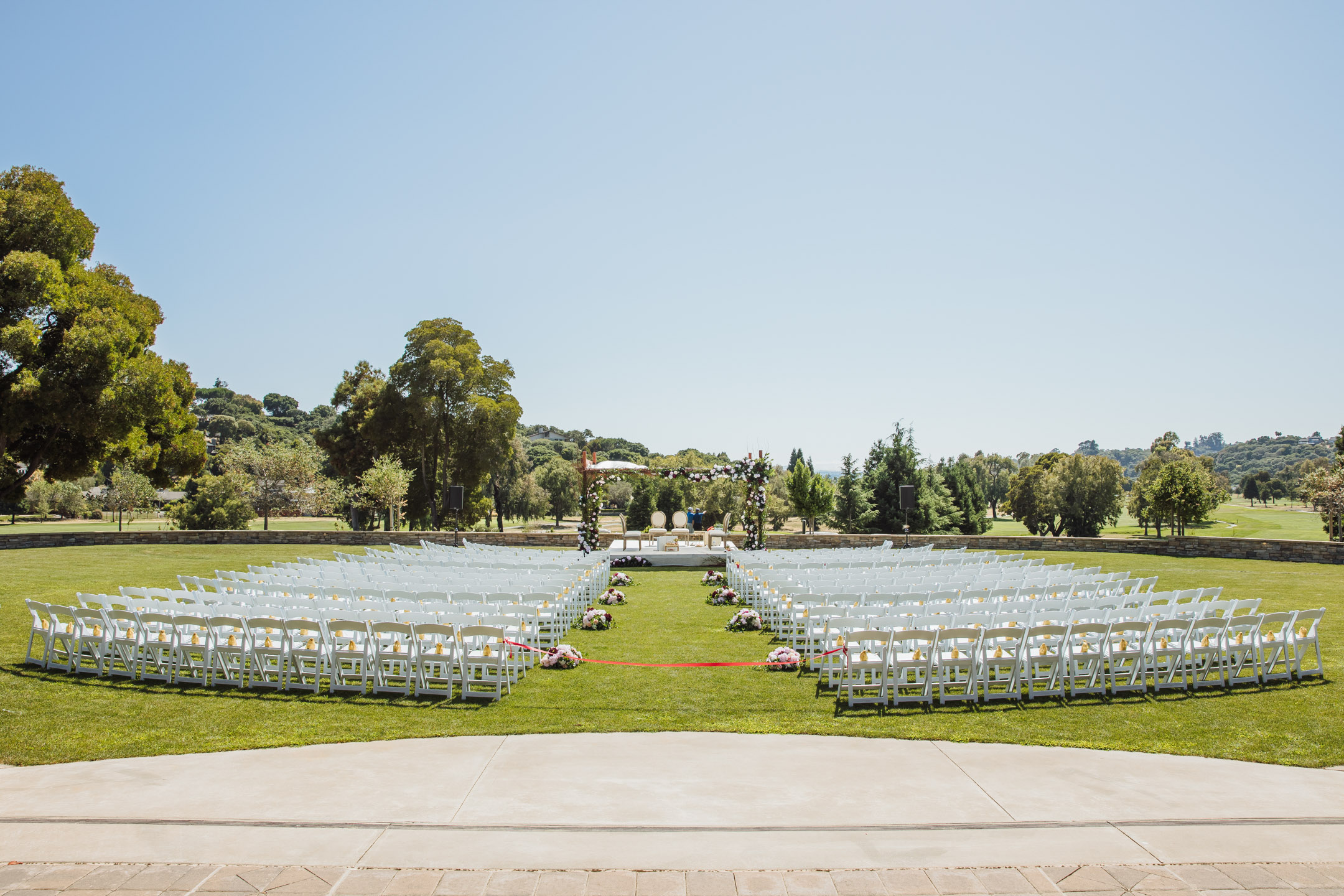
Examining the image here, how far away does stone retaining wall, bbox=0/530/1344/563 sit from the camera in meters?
23.7

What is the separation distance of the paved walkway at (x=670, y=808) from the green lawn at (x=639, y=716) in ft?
1.26

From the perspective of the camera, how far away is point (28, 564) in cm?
1981

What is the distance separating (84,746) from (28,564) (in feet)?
58.9

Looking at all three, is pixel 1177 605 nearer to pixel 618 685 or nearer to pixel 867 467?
pixel 618 685

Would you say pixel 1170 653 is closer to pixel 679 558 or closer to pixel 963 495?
pixel 679 558

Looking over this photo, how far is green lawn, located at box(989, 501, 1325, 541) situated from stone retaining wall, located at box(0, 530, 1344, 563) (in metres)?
21.6

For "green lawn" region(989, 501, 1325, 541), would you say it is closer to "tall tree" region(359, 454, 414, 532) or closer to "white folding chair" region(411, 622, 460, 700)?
"tall tree" region(359, 454, 414, 532)

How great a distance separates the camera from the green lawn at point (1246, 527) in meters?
52.6

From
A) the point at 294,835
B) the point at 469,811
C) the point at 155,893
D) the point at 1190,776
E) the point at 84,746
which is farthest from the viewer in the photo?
the point at 84,746

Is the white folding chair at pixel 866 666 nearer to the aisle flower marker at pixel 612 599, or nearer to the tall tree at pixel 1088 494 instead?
the aisle flower marker at pixel 612 599

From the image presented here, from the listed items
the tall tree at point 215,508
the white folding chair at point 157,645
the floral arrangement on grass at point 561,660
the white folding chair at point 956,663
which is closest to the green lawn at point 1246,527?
the white folding chair at point 956,663

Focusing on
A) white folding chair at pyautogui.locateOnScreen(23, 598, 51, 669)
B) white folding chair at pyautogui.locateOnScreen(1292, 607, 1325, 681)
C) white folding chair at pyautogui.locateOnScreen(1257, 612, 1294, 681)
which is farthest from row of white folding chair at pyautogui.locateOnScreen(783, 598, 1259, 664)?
white folding chair at pyautogui.locateOnScreen(23, 598, 51, 669)

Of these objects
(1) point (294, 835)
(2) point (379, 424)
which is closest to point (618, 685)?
(1) point (294, 835)

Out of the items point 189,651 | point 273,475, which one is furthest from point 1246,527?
point 189,651
